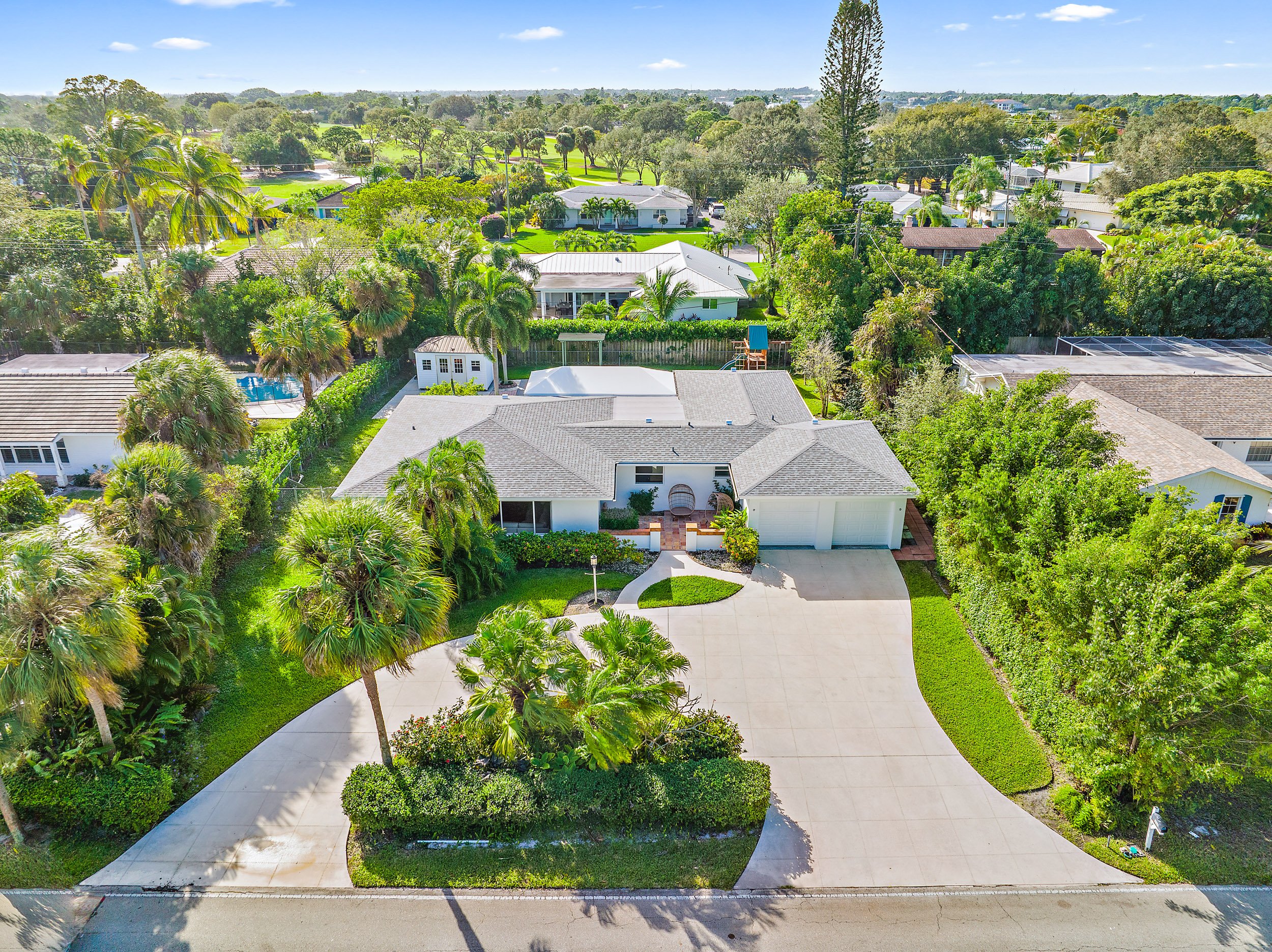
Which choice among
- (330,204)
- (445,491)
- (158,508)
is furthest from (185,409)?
(330,204)

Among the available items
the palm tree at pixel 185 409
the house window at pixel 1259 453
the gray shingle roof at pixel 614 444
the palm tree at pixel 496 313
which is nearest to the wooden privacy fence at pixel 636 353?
the palm tree at pixel 496 313

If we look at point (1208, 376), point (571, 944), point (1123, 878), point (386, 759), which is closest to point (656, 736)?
point (571, 944)

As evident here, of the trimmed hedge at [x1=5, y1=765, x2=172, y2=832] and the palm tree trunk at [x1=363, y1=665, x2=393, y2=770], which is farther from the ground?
the palm tree trunk at [x1=363, y1=665, x2=393, y2=770]

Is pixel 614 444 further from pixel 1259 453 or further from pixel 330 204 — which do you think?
pixel 330 204

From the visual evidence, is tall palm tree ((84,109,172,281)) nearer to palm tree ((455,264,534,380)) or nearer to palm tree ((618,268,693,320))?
palm tree ((455,264,534,380))

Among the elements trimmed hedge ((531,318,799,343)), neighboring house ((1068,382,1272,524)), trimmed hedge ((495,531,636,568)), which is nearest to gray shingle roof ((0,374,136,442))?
trimmed hedge ((495,531,636,568))

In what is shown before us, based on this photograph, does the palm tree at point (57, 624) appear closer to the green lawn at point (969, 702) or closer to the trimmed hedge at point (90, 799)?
the trimmed hedge at point (90, 799)
